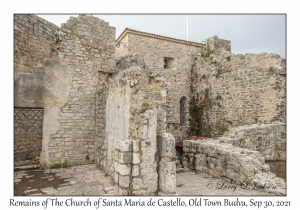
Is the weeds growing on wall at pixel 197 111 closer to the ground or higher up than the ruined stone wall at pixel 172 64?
closer to the ground

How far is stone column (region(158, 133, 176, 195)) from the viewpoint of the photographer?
4.43m

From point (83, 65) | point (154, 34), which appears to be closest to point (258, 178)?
point (83, 65)

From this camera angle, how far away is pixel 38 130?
9305 millimetres

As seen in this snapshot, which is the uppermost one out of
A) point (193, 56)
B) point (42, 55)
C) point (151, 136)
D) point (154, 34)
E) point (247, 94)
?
point (154, 34)

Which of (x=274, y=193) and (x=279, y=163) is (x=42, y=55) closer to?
(x=274, y=193)

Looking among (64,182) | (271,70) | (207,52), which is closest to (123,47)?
(207,52)

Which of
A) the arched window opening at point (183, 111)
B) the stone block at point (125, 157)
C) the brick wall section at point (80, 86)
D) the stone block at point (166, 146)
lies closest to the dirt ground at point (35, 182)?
the brick wall section at point (80, 86)

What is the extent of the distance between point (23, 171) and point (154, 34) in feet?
37.0

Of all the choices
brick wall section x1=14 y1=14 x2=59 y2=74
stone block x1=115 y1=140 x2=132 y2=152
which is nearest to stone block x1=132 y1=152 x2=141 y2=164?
stone block x1=115 y1=140 x2=132 y2=152

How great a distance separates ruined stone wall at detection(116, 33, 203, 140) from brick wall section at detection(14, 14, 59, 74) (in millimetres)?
5971

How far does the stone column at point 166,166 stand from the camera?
443 cm

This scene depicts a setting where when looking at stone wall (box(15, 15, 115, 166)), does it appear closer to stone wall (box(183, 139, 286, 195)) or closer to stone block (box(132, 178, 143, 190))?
stone block (box(132, 178, 143, 190))

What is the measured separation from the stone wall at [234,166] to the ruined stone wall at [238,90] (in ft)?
17.6

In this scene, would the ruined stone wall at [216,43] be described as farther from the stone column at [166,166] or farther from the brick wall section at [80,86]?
the stone column at [166,166]
